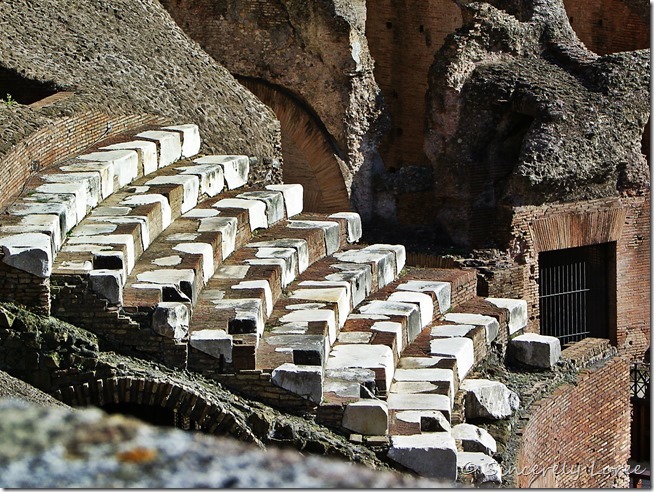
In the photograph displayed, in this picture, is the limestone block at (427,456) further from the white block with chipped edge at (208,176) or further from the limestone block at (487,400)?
the white block with chipped edge at (208,176)

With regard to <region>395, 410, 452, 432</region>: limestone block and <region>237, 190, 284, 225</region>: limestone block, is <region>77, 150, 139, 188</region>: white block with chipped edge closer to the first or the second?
<region>237, 190, 284, 225</region>: limestone block

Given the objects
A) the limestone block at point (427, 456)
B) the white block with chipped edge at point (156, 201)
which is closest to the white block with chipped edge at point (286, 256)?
the white block with chipped edge at point (156, 201)

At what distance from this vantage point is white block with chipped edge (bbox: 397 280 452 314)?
921 cm

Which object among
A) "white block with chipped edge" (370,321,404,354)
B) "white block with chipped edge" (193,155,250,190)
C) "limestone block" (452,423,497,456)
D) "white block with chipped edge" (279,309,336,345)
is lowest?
"limestone block" (452,423,497,456)

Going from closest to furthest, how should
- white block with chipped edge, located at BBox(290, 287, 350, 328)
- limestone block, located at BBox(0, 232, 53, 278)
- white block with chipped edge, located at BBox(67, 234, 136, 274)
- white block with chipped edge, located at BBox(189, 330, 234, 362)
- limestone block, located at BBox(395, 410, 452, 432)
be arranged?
limestone block, located at BBox(0, 232, 53, 278), white block with chipped edge, located at BBox(189, 330, 234, 362), limestone block, located at BBox(395, 410, 452, 432), white block with chipped edge, located at BBox(67, 234, 136, 274), white block with chipped edge, located at BBox(290, 287, 350, 328)

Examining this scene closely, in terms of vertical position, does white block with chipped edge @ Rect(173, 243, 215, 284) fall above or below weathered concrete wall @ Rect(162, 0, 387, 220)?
below

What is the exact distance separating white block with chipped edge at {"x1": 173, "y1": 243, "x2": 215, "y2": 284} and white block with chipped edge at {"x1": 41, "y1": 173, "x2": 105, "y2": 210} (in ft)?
1.82

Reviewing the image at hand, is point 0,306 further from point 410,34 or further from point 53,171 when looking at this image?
point 410,34

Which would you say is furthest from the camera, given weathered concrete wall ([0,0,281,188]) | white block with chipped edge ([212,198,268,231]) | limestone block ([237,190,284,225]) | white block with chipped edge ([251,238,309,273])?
weathered concrete wall ([0,0,281,188])

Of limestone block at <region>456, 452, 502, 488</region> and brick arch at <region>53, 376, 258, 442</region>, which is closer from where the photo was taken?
brick arch at <region>53, 376, 258, 442</region>

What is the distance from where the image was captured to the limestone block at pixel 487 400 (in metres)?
8.37

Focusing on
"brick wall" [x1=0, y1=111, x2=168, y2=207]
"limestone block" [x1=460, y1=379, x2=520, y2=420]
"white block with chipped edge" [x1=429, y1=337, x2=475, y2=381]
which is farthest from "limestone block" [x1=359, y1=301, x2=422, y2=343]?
"brick wall" [x1=0, y1=111, x2=168, y2=207]

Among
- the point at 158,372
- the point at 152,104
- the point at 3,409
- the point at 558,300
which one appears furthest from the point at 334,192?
the point at 3,409

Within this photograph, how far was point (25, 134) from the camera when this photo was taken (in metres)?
8.45
